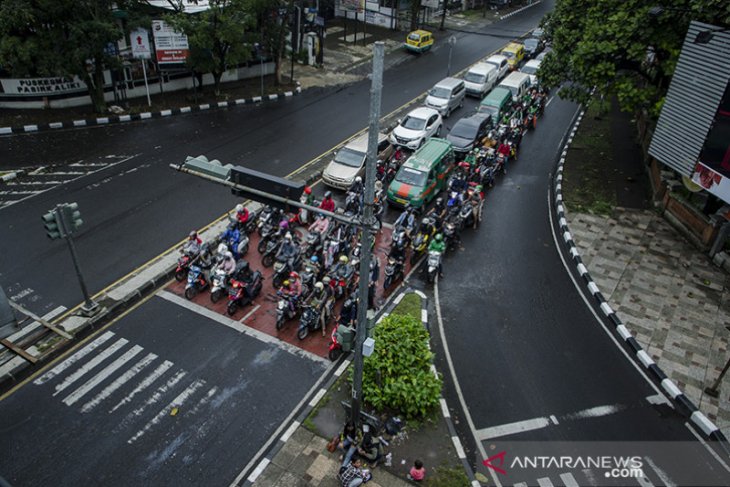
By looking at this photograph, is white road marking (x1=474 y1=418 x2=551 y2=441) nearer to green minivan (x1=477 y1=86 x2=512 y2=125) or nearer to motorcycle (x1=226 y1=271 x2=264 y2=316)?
motorcycle (x1=226 y1=271 x2=264 y2=316)

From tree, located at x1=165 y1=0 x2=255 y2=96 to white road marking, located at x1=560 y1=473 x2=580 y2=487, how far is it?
23.2 metres

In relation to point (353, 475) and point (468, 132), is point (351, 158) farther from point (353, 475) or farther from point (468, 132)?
point (353, 475)

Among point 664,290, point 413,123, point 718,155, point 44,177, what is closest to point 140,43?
point 44,177

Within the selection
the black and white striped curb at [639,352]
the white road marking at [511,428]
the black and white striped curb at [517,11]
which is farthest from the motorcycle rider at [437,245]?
the black and white striped curb at [517,11]

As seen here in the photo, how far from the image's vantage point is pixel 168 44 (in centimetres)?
2583

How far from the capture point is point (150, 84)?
91.0 ft

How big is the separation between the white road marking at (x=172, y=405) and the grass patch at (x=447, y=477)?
18.3ft

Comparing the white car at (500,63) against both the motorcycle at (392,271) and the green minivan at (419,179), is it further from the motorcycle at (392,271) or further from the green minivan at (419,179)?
the motorcycle at (392,271)

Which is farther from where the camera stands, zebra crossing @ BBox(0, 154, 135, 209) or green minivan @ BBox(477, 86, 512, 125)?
green minivan @ BBox(477, 86, 512, 125)

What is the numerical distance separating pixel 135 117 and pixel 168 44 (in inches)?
162

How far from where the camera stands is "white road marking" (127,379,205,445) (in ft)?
34.9

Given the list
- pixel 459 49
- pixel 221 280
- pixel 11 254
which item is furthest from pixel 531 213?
pixel 459 49

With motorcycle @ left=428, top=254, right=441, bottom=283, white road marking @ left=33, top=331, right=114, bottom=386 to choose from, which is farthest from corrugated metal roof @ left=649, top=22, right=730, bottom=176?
white road marking @ left=33, top=331, right=114, bottom=386

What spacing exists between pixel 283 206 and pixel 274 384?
5240mm
